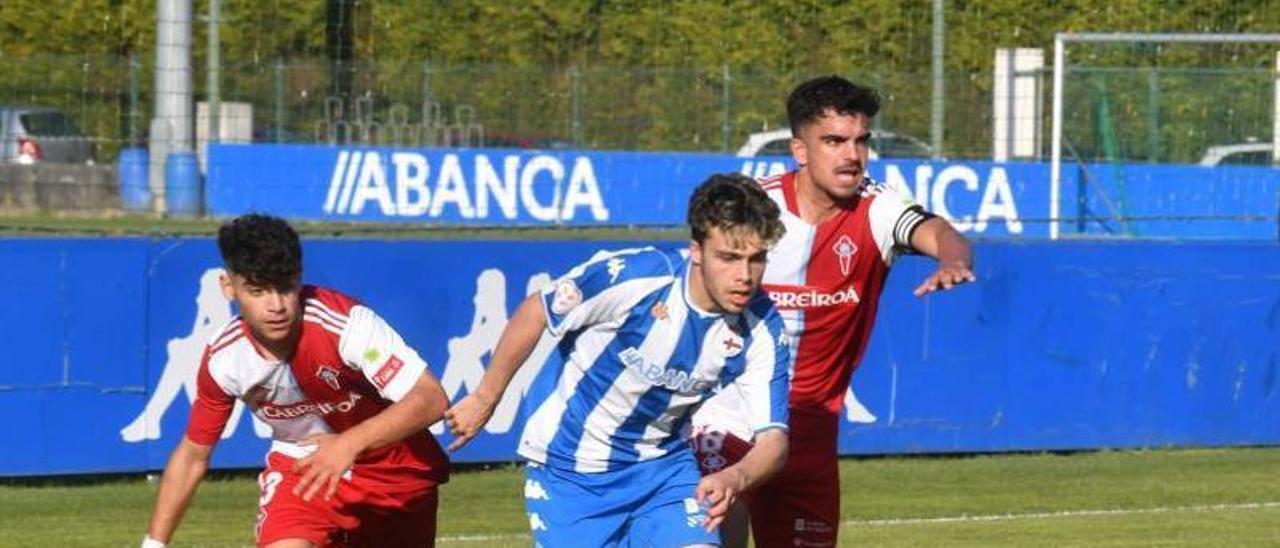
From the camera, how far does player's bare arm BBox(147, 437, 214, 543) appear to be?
797cm

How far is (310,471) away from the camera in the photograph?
732cm

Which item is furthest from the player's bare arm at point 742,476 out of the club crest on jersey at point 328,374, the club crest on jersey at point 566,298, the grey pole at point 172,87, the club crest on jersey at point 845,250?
the grey pole at point 172,87

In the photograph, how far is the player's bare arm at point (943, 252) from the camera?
8.09 m

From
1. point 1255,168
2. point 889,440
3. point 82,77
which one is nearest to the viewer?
point 889,440

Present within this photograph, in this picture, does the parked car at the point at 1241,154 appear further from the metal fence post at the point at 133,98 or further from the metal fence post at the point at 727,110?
the metal fence post at the point at 133,98

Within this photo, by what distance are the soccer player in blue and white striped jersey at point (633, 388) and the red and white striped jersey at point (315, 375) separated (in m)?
0.45

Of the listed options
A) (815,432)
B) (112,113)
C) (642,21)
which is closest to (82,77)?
(112,113)

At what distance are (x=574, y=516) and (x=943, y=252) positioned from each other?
1581 mm

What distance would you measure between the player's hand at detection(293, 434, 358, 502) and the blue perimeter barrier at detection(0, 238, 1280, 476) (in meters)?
6.05

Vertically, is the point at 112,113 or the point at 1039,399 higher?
the point at 112,113

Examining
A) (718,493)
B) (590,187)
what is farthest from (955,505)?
(590,187)

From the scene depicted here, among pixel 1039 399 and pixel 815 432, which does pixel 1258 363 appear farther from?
pixel 815 432

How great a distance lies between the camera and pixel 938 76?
19.7 meters

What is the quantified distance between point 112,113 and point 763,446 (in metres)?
17.3
